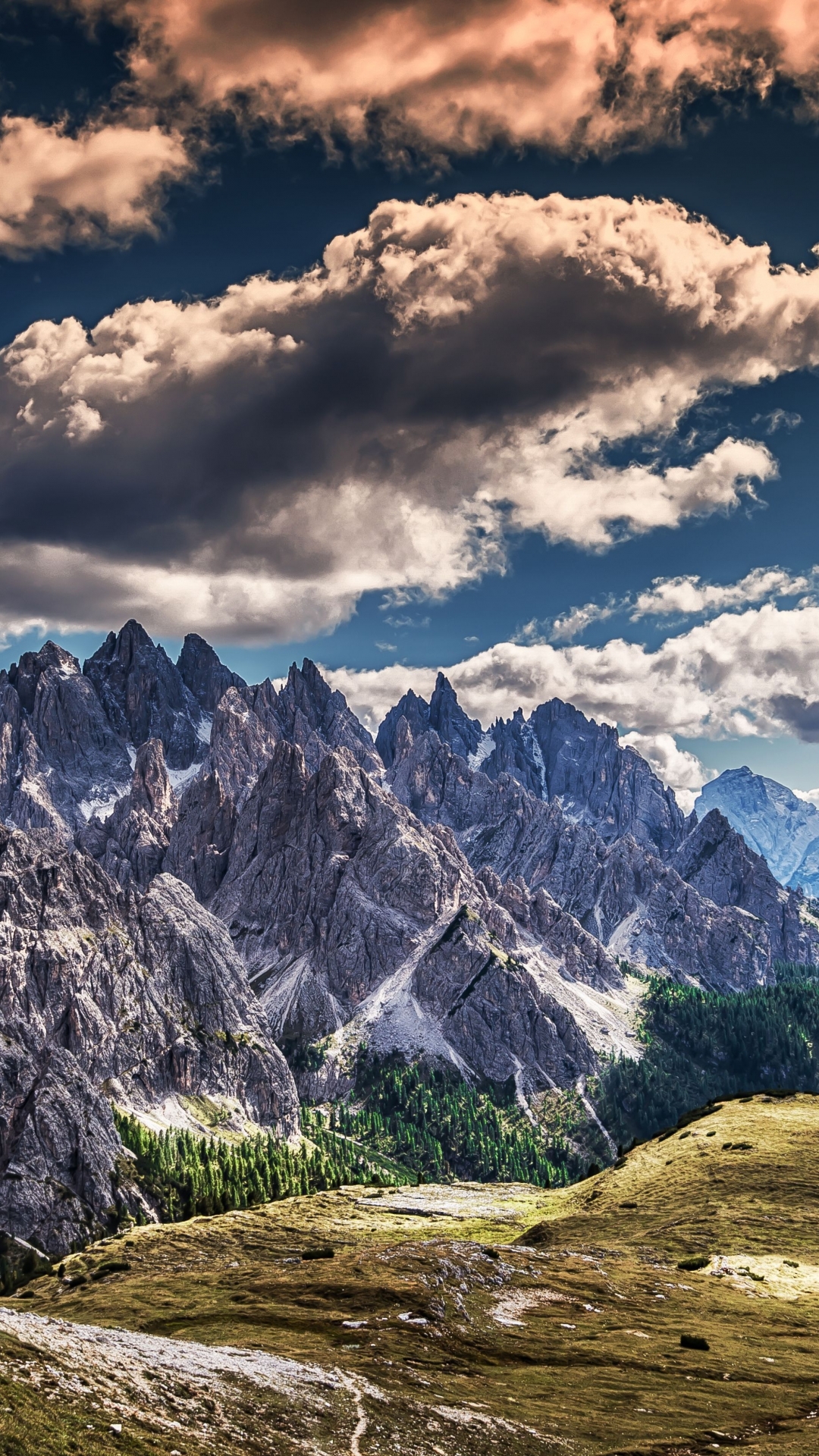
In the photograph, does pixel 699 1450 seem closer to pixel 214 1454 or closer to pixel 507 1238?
pixel 214 1454

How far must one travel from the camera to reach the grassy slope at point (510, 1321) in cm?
4941

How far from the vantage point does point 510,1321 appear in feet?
261

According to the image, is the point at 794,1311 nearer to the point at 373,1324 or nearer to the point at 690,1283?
the point at 690,1283

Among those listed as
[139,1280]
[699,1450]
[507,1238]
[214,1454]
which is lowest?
[507,1238]

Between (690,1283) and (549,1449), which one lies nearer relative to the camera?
(549,1449)

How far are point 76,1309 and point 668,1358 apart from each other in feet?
182


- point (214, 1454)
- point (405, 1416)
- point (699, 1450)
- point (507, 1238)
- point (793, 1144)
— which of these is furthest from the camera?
point (793, 1144)

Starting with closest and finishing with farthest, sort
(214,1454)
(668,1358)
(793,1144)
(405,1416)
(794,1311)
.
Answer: (214,1454) → (405,1416) → (668,1358) → (794,1311) → (793,1144)

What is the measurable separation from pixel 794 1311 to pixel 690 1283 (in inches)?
469

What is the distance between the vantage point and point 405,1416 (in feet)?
174

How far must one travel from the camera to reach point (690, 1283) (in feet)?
321

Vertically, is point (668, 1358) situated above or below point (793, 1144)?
above

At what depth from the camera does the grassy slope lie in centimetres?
4941

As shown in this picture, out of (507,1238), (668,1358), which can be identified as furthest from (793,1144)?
(668,1358)
